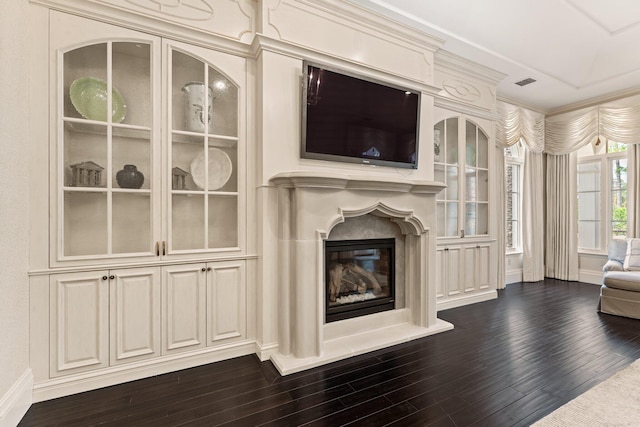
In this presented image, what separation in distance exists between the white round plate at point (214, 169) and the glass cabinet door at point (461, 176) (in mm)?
2649

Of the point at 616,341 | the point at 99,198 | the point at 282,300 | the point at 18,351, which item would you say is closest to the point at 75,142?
the point at 99,198

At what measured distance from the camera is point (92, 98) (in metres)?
2.14

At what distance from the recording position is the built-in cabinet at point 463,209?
382 centimetres

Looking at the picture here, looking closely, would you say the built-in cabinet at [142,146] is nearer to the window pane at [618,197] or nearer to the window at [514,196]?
the window at [514,196]

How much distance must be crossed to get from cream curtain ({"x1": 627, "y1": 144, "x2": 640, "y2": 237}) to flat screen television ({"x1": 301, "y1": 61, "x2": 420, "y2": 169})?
4.12 meters

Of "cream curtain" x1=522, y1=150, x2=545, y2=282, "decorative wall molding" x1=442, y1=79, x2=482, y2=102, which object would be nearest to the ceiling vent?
"decorative wall molding" x1=442, y1=79, x2=482, y2=102

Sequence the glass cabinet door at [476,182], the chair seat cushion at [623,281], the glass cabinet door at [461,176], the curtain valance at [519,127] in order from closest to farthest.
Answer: the chair seat cushion at [623,281] < the glass cabinet door at [461,176] < the glass cabinet door at [476,182] < the curtain valance at [519,127]

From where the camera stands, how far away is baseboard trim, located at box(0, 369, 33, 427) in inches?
62.4

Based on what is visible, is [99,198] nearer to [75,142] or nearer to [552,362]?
[75,142]

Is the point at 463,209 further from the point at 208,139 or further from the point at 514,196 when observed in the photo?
the point at 208,139

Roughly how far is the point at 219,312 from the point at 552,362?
2794 millimetres

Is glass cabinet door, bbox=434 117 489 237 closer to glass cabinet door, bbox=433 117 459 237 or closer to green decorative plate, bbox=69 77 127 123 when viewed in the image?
glass cabinet door, bbox=433 117 459 237

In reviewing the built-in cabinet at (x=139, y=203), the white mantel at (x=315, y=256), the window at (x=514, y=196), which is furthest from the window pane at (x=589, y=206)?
the built-in cabinet at (x=139, y=203)

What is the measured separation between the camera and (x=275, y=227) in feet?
8.45
